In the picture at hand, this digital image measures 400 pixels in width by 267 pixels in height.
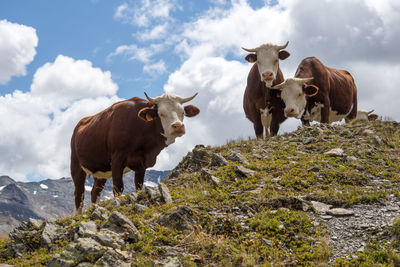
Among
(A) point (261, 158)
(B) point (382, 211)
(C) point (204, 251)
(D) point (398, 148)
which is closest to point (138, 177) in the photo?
(A) point (261, 158)

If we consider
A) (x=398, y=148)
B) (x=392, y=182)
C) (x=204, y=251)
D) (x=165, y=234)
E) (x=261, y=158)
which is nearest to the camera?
(x=204, y=251)

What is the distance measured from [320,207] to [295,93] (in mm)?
7595

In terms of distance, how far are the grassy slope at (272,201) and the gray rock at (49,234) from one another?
213mm

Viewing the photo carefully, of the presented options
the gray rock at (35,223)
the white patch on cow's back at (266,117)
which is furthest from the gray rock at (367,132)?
the gray rock at (35,223)

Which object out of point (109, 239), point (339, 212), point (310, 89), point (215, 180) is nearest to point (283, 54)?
point (310, 89)

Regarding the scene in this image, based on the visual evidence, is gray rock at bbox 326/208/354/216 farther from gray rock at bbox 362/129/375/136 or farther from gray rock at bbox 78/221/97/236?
gray rock at bbox 362/129/375/136

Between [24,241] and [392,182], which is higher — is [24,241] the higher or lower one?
the lower one

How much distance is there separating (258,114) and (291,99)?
4.57 ft

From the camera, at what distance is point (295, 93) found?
1470 cm

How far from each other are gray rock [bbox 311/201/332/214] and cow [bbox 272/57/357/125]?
691 centimetres

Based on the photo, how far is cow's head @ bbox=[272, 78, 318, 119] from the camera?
47.6 ft

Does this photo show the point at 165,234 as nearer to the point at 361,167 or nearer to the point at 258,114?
the point at 361,167

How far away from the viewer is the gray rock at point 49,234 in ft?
22.1

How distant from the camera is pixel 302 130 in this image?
14.1 meters
